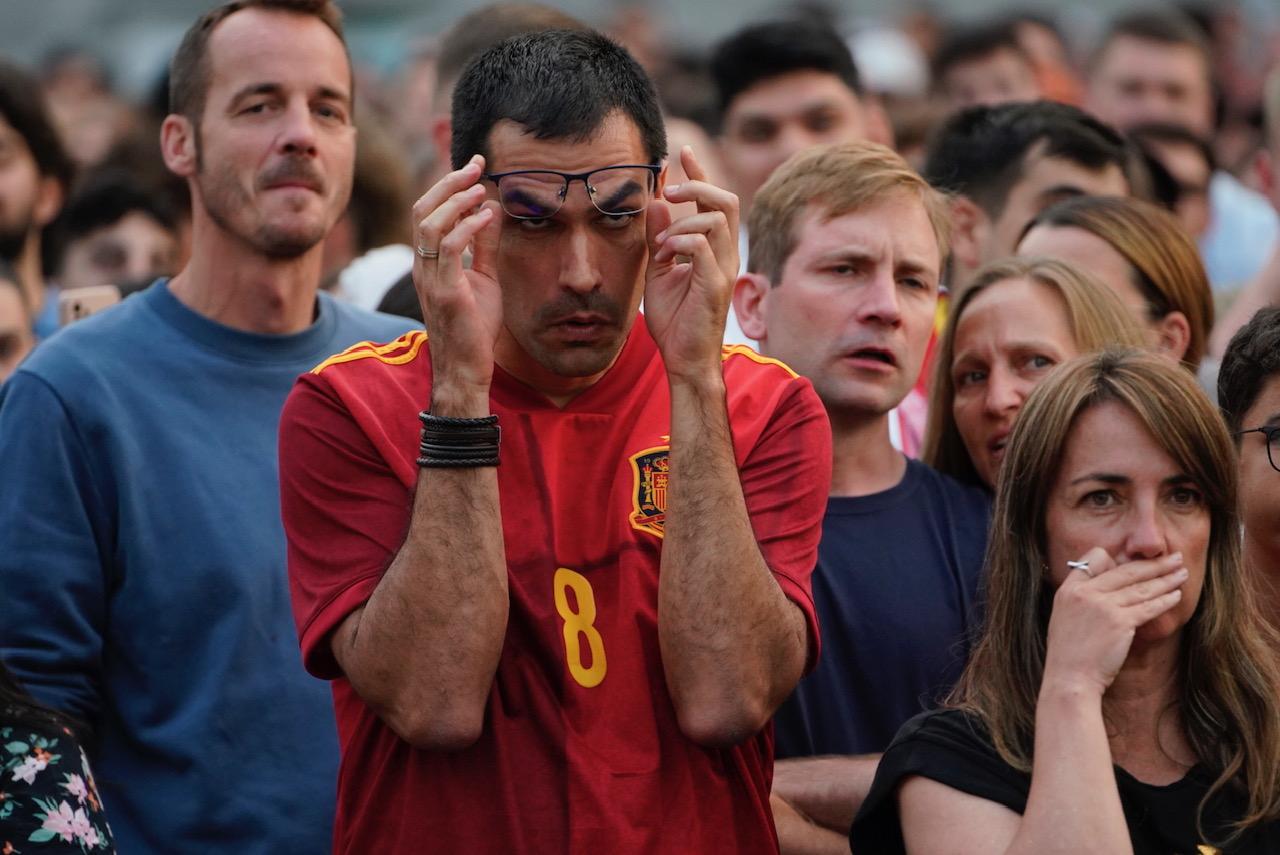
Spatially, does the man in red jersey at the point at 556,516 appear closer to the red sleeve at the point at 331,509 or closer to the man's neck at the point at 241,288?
the red sleeve at the point at 331,509

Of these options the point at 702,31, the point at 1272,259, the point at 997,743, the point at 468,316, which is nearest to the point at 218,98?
the point at 468,316

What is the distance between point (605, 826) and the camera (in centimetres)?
309

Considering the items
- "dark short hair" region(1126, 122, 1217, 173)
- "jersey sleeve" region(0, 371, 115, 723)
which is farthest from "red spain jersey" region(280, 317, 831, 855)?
"dark short hair" region(1126, 122, 1217, 173)

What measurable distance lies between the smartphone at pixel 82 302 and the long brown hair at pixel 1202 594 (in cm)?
263

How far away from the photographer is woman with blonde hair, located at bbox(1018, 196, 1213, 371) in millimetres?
4922

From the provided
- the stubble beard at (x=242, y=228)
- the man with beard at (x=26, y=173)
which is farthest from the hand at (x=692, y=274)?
the man with beard at (x=26, y=173)

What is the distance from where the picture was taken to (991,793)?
326 cm

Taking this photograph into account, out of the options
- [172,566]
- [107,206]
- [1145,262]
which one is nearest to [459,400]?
[172,566]

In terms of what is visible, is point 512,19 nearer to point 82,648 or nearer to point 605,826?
point 82,648

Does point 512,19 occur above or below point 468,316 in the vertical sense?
above

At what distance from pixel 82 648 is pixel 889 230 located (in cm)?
198

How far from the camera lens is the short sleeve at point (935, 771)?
327 cm

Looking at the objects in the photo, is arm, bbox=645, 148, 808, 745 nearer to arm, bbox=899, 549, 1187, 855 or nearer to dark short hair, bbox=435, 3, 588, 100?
arm, bbox=899, 549, 1187, 855

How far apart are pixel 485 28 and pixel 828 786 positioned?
3060 millimetres
